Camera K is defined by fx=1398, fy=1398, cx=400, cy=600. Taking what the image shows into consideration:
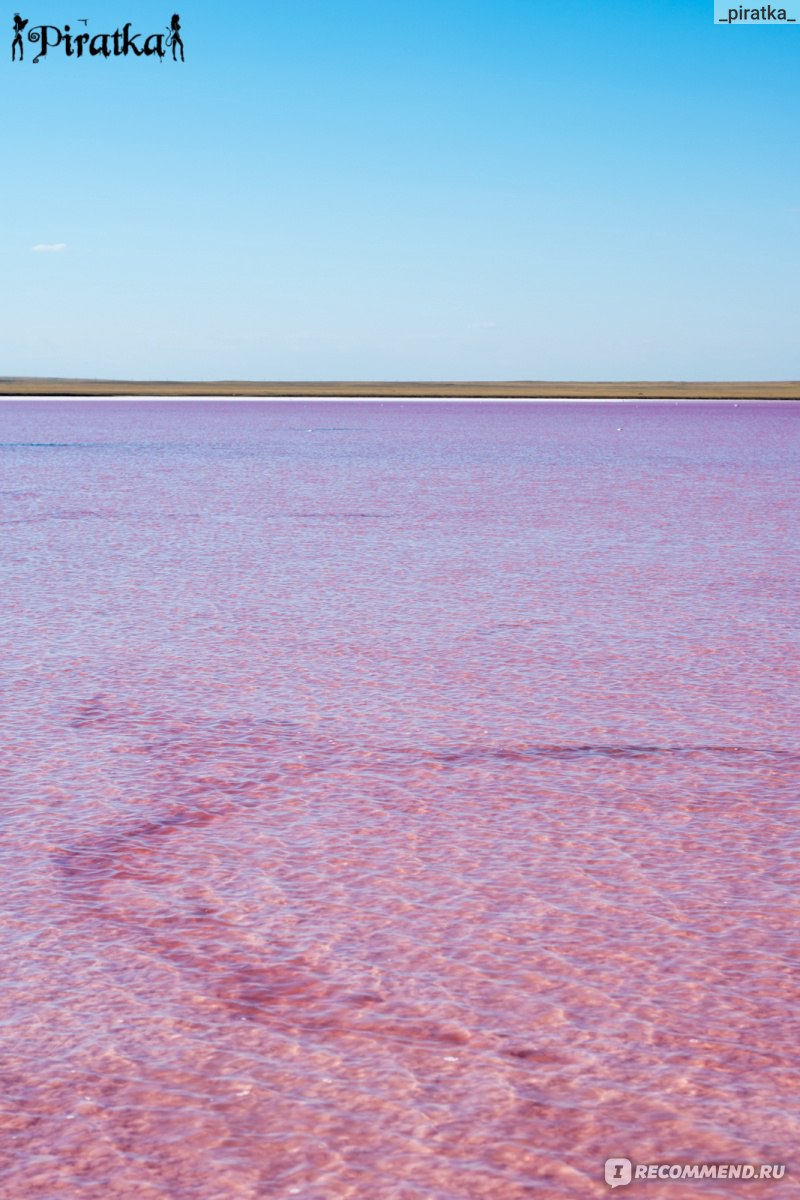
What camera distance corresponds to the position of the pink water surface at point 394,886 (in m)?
3.22

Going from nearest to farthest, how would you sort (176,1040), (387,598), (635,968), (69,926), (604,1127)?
(604,1127), (176,1040), (635,968), (69,926), (387,598)

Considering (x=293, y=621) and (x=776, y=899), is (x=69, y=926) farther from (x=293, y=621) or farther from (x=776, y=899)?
(x=293, y=621)

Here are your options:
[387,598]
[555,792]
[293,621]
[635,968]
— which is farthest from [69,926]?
[387,598]

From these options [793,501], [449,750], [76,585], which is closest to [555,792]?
[449,750]

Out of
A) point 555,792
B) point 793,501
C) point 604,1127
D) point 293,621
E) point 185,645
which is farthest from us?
point 793,501

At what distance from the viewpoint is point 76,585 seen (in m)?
11.6

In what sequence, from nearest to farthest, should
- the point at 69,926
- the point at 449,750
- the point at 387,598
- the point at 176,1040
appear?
the point at 176,1040, the point at 69,926, the point at 449,750, the point at 387,598

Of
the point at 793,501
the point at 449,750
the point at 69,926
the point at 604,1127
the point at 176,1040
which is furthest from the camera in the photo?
the point at 793,501

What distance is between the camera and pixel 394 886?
189 inches

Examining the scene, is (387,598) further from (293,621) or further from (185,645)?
(185,645)

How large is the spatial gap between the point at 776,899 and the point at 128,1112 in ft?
7.75

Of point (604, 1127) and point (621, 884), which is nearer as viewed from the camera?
point (604, 1127)

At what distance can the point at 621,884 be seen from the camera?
15.9 feet

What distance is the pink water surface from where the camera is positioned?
3.22 metres
